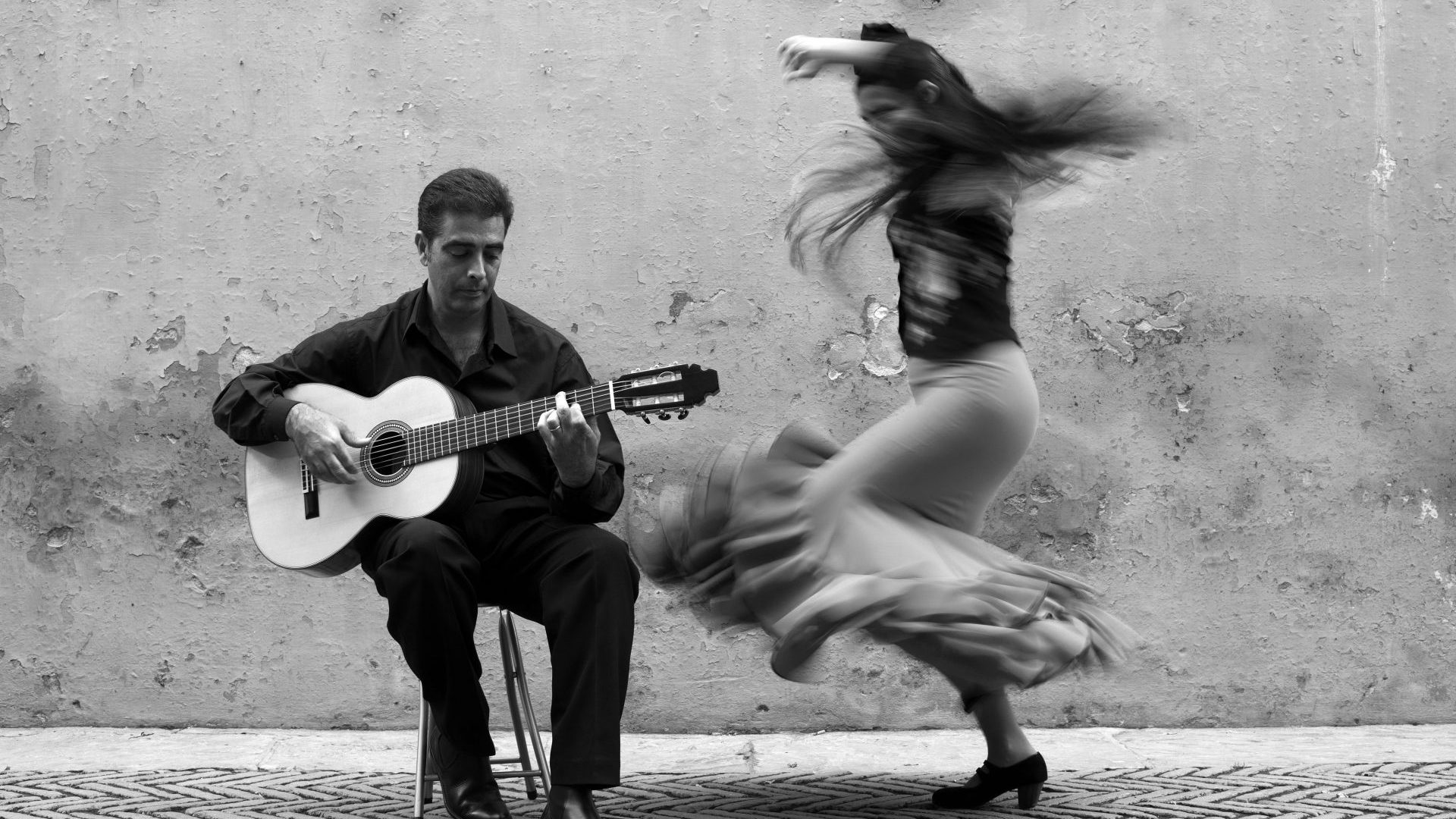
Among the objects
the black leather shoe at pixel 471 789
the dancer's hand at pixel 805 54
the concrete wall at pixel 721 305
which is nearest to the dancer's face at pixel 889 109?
the dancer's hand at pixel 805 54

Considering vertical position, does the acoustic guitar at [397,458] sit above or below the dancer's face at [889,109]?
below

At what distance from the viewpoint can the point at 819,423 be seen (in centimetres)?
486

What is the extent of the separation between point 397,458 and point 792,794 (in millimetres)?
1269

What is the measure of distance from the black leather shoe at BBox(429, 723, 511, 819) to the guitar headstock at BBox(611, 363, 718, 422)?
864mm

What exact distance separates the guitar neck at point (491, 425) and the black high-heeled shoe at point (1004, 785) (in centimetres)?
121

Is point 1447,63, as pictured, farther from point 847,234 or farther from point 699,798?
point 699,798

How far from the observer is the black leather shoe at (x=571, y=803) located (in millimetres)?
3051

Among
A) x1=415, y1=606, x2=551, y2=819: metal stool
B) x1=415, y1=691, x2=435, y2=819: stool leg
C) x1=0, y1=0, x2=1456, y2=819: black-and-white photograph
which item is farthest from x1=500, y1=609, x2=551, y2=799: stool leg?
x1=0, y1=0, x2=1456, y2=819: black-and-white photograph

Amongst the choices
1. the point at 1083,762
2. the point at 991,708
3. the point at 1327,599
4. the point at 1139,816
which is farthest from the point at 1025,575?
the point at 1327,599

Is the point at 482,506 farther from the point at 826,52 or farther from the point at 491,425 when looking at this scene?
the point at 826,52

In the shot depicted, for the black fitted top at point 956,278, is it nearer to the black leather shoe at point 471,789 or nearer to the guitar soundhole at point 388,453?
the guitar soundhole at point 388,453

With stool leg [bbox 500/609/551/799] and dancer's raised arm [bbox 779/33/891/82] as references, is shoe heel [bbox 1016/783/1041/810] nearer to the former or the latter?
stool leg [bbox 500/609/551/799]

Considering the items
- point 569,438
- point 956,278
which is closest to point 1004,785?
point 956,278

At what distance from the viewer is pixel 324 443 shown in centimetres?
349
